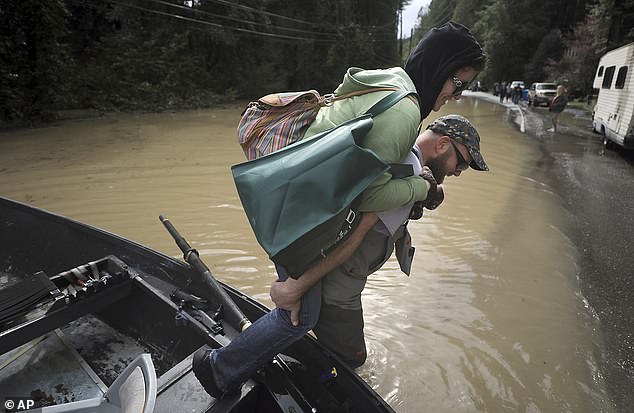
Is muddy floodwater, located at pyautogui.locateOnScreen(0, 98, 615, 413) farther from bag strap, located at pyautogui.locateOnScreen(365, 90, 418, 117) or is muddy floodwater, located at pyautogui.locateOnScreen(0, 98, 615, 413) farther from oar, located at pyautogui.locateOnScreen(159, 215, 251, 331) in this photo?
bag strap, located at pyautogui.locateOnScreen(365, 90, 418, 117)

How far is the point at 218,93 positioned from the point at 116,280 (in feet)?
82.7

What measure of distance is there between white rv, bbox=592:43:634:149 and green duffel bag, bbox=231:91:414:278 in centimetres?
1083

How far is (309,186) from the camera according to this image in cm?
140

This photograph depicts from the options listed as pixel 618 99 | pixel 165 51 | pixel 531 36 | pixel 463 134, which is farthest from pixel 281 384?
pixel 531 36

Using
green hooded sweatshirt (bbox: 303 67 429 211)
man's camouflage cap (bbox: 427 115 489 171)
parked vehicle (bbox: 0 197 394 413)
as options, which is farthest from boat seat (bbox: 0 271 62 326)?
man's camouflage cap (bbox: 427 115 489 171)

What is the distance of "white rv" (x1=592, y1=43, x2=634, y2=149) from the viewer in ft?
31.2

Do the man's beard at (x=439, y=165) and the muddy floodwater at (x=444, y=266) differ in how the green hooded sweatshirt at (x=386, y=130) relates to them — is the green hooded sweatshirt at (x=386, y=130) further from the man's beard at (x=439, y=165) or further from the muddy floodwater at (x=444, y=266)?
the muddy floodwater at (x=444, y=266)

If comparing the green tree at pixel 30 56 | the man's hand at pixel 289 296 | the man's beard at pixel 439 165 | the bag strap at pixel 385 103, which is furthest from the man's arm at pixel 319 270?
the green tree at pixel 30 56

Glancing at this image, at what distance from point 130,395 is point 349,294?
98 cm

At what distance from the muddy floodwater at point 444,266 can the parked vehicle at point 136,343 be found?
4.15ft

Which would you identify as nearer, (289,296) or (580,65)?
(289,296)

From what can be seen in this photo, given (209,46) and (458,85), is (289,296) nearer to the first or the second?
(458,85)

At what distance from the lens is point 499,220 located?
20.6 ft

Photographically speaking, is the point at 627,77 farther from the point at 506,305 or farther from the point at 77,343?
the point at 77,343
